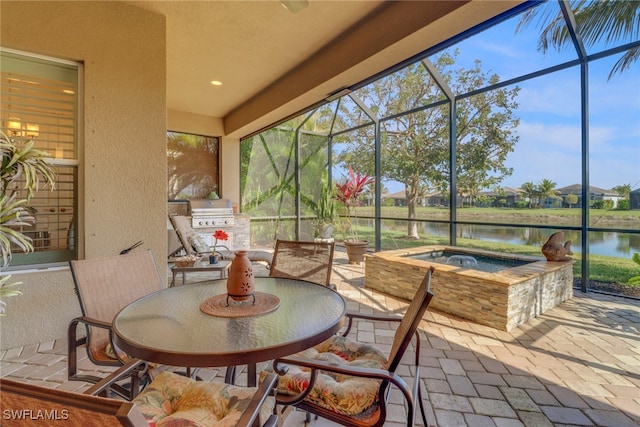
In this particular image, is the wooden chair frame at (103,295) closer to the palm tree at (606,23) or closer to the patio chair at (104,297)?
the patio chair at (104,297)

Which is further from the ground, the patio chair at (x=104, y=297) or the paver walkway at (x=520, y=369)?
the patio chair at (x=104, y=297)

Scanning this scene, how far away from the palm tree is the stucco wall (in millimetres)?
4291

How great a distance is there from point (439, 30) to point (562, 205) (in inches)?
125

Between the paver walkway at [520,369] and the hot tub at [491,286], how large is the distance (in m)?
0.13

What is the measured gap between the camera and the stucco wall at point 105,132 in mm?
2631

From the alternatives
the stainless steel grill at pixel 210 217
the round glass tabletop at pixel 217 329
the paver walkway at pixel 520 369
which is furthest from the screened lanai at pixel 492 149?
the round glass tabletop at pixel 217 329

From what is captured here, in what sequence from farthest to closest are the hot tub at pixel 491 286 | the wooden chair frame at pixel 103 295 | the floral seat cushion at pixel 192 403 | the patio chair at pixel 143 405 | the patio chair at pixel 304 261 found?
the hot tub at pixel 491 286 → the patio chair at pixel 304 261 → the wooden chair frame at pixel 103 295 → the floral seat cushion at pixel 192 403 → the patio chair at pixel 143 405

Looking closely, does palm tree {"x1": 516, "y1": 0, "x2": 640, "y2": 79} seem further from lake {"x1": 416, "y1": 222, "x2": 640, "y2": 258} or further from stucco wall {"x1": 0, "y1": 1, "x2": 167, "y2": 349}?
stucco wall {"x1": 0, "y1": 1, "x2": 167, "y2": 349}

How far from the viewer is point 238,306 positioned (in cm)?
156

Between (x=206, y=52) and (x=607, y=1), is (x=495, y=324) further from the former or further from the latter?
(x=206, y=52)

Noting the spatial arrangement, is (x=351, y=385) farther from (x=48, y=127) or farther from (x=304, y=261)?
(x=48, y=127)

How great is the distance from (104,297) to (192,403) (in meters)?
1.06

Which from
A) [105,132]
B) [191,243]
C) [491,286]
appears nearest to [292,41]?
[105,132]

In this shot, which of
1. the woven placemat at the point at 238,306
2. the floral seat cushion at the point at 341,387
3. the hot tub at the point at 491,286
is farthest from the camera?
the hot tub at the point at 491,286
